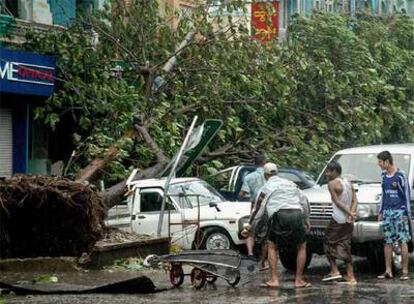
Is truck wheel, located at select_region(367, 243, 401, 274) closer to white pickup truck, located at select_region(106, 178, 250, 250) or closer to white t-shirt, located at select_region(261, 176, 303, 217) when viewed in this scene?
white t-shirt, located at select_region(261, 176, 303, 217)

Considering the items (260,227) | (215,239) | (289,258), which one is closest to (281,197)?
(260,227)

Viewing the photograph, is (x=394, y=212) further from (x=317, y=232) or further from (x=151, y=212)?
(x=151, y=212)

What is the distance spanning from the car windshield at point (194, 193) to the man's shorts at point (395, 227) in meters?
5.04

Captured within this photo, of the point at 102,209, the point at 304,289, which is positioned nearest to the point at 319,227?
the point at 304,289

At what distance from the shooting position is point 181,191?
19156 millimetres

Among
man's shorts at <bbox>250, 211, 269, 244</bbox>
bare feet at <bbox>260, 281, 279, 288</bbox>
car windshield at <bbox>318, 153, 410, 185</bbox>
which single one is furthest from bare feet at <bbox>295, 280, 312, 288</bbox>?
car windshield at <bbox>318, 153, 410, 185</bbox>

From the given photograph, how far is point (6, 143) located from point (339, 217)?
1143cm

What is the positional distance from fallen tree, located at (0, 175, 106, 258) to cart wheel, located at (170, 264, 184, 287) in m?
1.60

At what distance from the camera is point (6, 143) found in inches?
916

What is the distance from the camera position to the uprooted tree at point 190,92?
1866 centimetres

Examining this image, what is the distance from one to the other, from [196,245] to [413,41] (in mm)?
20629

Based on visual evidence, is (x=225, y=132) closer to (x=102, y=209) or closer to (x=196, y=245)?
(x=196, y=245)

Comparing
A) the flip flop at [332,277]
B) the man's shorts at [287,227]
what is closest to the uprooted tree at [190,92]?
the flip flop at [332,277]

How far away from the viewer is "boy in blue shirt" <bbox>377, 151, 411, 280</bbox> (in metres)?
14.5
